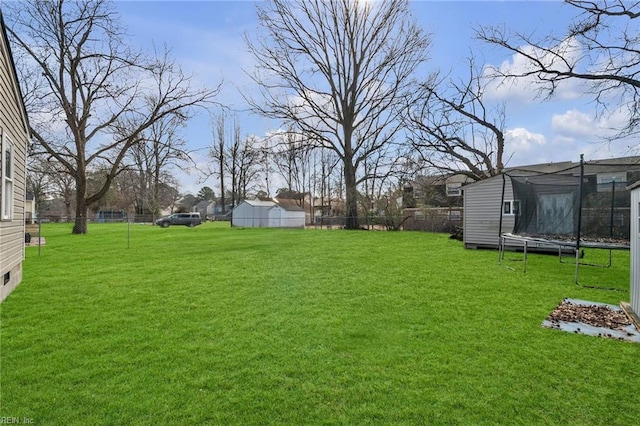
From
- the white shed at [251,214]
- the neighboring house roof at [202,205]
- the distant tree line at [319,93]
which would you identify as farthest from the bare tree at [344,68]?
the neighboring house roof at [202,205]

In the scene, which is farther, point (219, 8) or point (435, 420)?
point (219, 8)

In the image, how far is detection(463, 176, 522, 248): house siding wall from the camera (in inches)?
416

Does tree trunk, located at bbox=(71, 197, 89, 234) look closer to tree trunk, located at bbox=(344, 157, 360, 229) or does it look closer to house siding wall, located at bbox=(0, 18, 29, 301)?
house siding wall, located at bbox=(0, 18, 29, 301)

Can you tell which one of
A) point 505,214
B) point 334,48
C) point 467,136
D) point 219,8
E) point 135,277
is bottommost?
point 135,277

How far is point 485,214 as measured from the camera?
1088 cm

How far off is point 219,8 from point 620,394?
432 inches

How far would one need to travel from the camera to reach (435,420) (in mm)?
1934

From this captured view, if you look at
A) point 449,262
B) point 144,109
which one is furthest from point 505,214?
point 144,109

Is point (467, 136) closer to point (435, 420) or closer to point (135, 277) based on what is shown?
point (135, 277)

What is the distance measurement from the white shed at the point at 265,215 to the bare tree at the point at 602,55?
66.5 feet

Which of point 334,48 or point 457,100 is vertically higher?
point 334,48

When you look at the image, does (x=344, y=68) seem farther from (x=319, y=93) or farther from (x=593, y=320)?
(x=593, y=320)

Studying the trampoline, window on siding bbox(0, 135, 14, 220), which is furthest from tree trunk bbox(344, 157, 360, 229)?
window on siding bbox(0, 135, 14, 220)

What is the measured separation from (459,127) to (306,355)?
1823cm
